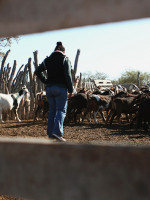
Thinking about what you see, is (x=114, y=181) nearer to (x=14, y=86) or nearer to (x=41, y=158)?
(x=41, y=158)

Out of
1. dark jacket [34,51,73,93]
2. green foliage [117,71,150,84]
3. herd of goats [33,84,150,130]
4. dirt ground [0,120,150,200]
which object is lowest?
dirt ground [0,120,150,200]

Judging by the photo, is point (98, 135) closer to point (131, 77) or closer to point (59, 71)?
point (59, 71)

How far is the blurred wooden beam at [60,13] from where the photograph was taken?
25.0 inches

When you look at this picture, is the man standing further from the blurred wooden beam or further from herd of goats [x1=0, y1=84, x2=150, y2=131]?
herd of goats [x1=0, y1=84, x2=150, y2=131]

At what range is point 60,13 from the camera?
28.4 inches

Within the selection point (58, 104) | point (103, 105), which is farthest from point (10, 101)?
point (58, 104)

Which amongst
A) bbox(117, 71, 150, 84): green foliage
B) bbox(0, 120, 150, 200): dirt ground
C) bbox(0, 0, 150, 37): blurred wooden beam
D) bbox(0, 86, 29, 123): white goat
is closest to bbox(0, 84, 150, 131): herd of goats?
bbox(0, 86, 29, 123): white goat

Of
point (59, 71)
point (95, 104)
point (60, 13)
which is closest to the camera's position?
point (60, 13)

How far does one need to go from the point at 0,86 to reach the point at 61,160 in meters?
14.3

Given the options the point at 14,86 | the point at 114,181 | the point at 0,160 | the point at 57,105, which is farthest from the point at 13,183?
the point at 14,86

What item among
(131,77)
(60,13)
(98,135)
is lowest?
(98,135)

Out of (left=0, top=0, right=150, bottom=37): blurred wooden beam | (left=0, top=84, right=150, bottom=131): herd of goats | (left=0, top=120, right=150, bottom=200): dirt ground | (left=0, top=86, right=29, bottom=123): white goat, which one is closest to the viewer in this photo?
(left=0, top=0, right=150, bottom=37): blurred wooden beam

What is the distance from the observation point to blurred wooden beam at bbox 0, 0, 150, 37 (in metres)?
0.63

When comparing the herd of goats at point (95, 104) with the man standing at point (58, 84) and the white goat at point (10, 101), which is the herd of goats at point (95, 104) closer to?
the white goat at point (10, 101)
